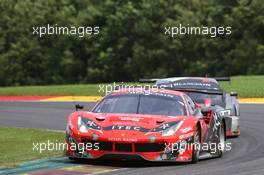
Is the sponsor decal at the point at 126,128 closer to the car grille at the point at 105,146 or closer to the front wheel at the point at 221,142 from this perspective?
the car grille at the point at 105,146

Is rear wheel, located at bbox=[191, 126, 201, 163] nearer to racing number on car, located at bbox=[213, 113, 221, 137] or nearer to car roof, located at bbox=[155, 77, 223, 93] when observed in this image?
racing number on car, located at bbox=[213, 113, 221, 137]

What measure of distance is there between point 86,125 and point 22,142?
3.40m

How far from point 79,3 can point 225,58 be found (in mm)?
15374

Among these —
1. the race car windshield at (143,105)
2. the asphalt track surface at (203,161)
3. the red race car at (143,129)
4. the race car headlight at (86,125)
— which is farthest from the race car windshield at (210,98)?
the race car headlight at (86,125)

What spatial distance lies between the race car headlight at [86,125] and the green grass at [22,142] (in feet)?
3.31

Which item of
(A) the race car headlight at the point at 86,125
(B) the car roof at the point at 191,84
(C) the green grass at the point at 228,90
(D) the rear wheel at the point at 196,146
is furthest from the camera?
(C) the green grass at the point at 228,90

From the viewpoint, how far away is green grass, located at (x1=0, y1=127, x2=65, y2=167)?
11.2 m

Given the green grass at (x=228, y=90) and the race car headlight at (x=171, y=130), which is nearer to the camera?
the race car headlight at (x=171, y=130)

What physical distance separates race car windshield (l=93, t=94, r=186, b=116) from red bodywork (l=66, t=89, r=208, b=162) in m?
0.51

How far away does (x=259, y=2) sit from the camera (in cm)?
5731

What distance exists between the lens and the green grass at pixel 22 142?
11199mm

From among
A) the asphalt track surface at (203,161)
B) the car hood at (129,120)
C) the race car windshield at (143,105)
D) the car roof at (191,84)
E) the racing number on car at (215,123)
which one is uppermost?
the car roof at (191,84)

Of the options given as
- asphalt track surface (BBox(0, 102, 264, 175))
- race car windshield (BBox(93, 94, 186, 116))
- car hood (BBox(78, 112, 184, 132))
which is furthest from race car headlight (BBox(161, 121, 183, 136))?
race car windshield (BBox(93, 94, 186, 116))

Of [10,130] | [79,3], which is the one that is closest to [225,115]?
[10,130]
